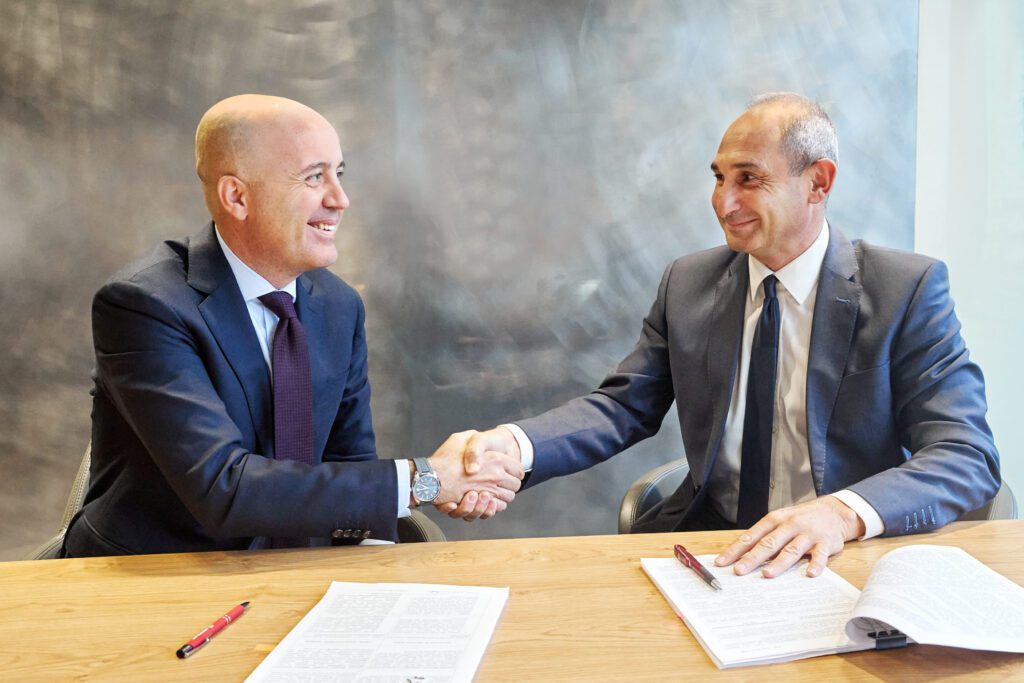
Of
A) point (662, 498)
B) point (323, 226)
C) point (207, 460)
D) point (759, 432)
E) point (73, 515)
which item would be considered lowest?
point (662, 498)

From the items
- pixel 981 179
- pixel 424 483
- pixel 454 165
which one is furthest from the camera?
pixel 981 179

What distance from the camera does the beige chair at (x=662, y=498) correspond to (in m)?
1.92

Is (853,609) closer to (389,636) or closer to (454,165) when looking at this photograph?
(389,636)

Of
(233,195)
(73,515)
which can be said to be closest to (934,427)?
(233,195)

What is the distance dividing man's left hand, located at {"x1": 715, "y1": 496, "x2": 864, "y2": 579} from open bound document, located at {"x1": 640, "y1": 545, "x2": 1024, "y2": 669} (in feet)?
0.08

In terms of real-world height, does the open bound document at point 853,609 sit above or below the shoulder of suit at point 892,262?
below

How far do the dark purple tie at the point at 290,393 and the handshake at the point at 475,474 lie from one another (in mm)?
311

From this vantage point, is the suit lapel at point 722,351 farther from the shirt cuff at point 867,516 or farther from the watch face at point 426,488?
the watch face at point 426,488

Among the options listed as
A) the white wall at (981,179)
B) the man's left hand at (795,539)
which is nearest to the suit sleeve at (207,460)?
the man's left hand at (795,539)

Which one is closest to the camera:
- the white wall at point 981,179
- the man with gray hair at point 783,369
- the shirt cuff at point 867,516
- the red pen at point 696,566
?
the red pen at point 696,566

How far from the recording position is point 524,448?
7.20 feet

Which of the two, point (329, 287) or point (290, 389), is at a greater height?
point (329, 287)

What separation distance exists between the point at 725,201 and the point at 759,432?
619 millimetres

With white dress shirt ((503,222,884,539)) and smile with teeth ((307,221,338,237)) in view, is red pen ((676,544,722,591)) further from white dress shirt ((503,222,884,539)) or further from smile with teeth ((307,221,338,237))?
smile with teeth ((307,221,338,237))
